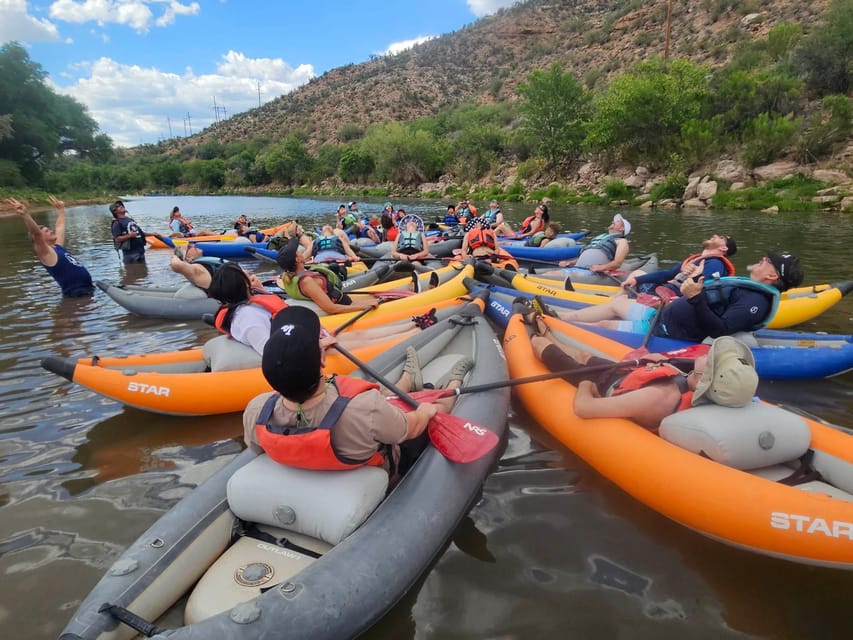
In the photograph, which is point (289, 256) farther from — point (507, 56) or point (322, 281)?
point (507, 56)

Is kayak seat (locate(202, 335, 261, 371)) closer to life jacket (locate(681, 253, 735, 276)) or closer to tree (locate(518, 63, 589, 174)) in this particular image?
life jacket (locate(681, 253, 735, 276))

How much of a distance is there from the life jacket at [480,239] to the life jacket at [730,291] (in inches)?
193

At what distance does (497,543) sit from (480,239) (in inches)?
269

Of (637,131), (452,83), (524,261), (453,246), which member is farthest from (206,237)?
(452,83)

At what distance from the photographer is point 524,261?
9.59 meters

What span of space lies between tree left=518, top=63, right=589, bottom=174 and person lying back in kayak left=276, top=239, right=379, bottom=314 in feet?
90.8

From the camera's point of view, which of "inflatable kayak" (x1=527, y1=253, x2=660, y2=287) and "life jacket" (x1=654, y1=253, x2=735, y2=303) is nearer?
"life jacket" (x1=654, y1=253, x2=735, y2=303)

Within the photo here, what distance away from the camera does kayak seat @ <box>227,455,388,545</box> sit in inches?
85.0

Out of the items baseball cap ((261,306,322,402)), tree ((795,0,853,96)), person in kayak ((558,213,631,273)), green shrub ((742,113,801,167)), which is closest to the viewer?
baseball cap ((261,306,322,402))

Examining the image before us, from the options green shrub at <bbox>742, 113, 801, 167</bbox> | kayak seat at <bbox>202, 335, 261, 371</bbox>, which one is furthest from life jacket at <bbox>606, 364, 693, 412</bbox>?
green shrub at <bbox>742, 113, 801, 167</bbox>

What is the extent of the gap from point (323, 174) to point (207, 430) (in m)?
58.1

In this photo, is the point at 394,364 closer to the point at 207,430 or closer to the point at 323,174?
the point at 207,430

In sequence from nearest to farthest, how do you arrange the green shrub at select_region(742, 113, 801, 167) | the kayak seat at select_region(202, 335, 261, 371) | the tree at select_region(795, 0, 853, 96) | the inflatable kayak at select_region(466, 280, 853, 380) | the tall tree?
the kayak seat at select_region(202, 335, 261, 371), the inflatable kayak at select_region(466, 280, 853, 380), the green shrub at select_region(742, 113, 801, 167), the tree at select_region(795, 0, 853, 96), the tall tree

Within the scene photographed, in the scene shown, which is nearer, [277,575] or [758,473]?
[277,575]
